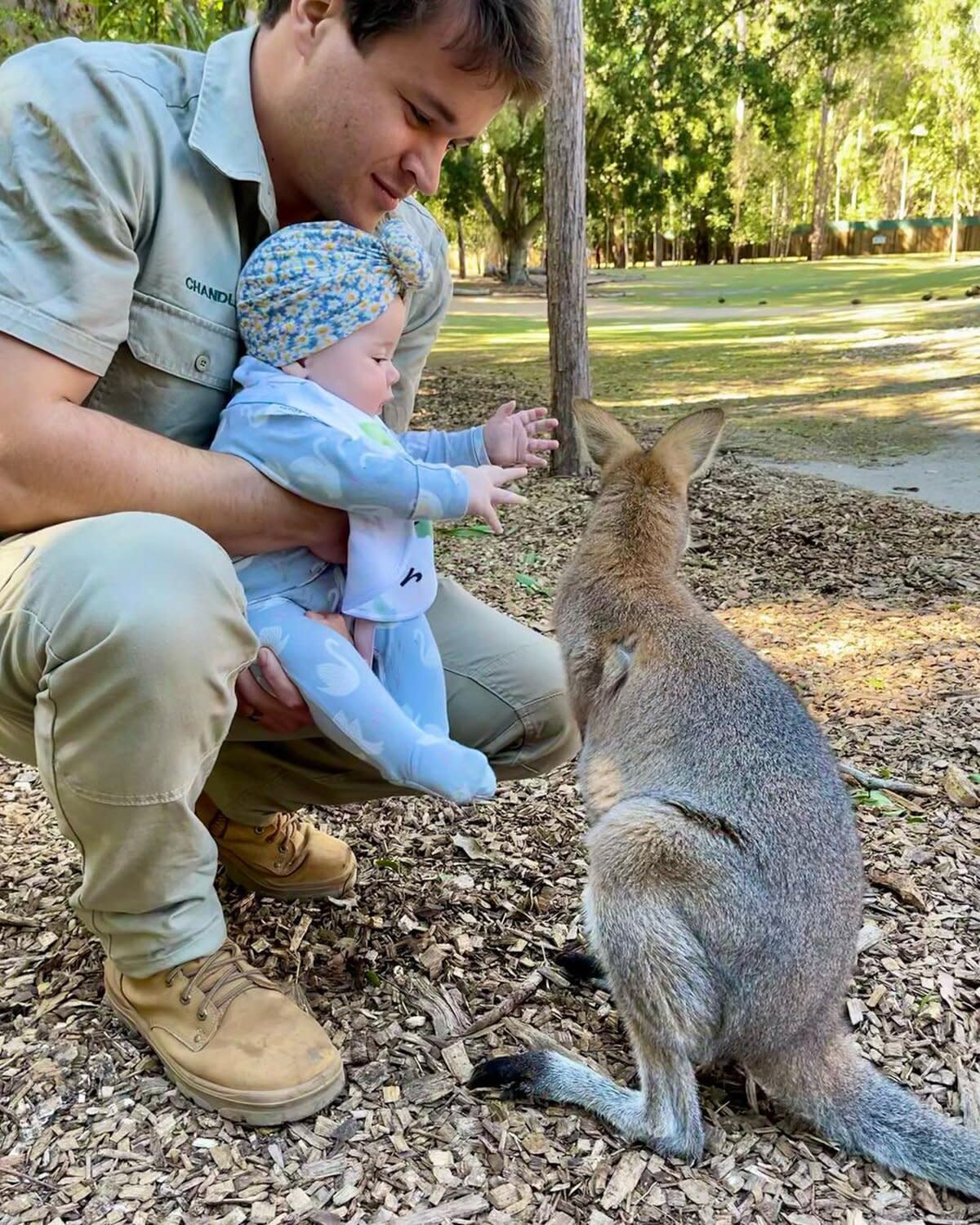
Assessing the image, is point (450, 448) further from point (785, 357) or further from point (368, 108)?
point (785, 357)

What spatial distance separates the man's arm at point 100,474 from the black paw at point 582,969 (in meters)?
1.11

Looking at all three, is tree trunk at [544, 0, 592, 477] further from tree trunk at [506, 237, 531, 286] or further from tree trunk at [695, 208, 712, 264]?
tree trunk at [695, 208, 712, 264]

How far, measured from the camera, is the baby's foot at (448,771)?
2211mm

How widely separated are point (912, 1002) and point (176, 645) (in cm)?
176

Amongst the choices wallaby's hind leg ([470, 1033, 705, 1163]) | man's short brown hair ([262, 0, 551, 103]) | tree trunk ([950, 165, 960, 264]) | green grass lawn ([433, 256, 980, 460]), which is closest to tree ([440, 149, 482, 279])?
green grass lawn ([433, 256, 980, 460])

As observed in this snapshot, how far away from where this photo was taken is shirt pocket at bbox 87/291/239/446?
2092mm

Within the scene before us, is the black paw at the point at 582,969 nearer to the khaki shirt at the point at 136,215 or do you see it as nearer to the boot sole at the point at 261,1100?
the boot sole at the point at 261,1100

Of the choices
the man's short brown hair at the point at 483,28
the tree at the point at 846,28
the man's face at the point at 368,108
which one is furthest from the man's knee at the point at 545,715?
the tree at the point at 846,28

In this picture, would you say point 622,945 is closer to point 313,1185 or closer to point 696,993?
point 696,993

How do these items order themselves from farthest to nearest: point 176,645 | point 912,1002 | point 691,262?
point 691,262, point 912,1002, point 176,645

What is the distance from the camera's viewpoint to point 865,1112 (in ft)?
6.56

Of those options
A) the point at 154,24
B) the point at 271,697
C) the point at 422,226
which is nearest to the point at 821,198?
the point at 154,24

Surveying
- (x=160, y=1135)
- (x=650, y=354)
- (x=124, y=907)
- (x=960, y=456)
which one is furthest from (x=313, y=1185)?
(x=650, y=354)

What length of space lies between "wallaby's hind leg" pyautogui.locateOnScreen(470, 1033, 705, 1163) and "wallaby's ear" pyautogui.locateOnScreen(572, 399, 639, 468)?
5.07 feet
